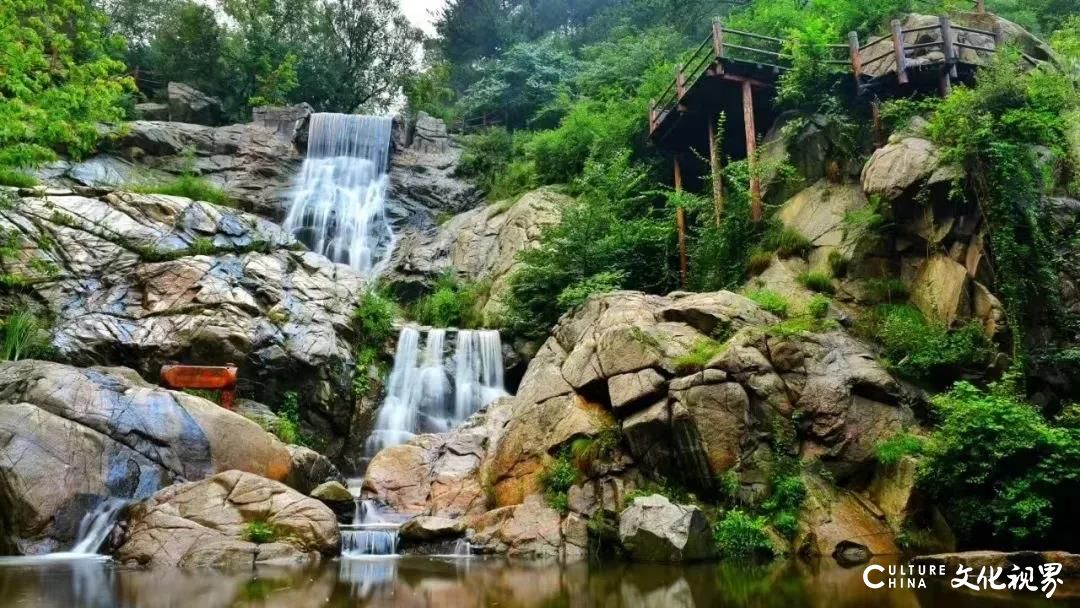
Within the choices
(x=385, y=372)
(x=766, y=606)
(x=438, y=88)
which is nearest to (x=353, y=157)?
(x=438, y=88)

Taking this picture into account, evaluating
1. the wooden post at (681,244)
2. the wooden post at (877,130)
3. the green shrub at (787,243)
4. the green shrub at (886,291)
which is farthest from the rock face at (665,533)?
the wooden post at (877,130)

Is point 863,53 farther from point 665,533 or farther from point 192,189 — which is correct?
point 192,189

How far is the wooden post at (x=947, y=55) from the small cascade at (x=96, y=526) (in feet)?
55.5

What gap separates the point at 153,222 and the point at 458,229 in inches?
354

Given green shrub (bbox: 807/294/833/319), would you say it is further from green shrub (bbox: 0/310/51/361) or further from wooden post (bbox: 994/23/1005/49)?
green shrub (bbox: 0/310/51/361)

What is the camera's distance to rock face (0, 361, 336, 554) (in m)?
10.1

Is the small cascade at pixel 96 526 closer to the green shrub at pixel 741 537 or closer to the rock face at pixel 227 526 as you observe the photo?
the rock face at pixel 227 526

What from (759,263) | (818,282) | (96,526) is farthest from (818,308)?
(96,526)

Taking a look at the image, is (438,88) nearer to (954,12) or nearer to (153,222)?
(153,222)

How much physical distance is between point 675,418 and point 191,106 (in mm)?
26306

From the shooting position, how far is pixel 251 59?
104 ft

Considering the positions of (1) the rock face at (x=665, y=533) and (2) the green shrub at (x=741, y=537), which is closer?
(1) the rock face at (x=665, y=533)

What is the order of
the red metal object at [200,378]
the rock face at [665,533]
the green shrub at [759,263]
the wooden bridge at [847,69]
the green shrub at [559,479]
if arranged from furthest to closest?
the wooden bridge at [847,69] < the green shrub at [759,263] < the red metal object at [200,378] < the green shrub at [559,479] < the rock face at [665,533]

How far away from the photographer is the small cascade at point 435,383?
16891 mm
